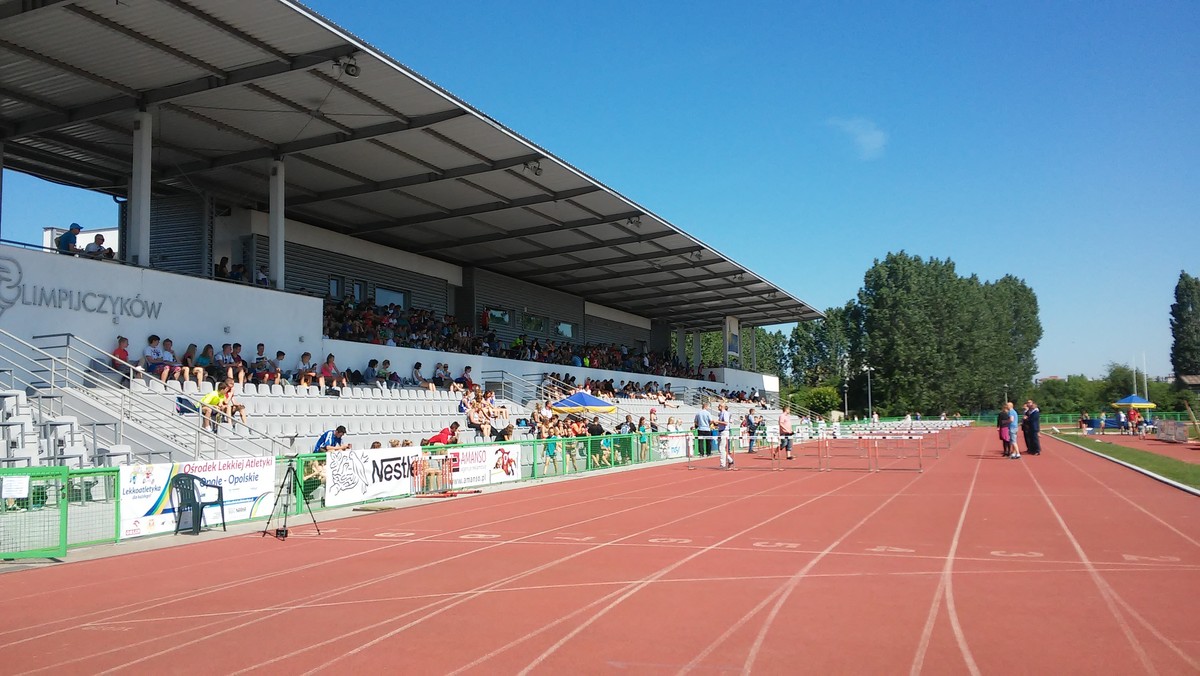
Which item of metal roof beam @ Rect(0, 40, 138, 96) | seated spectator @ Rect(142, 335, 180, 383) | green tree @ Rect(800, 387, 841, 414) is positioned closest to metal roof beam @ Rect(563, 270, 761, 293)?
seated spectator @ Rect(142, 335, 180, 383)

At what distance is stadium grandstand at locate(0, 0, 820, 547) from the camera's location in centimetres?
1680

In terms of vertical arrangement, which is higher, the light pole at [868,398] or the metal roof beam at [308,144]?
the metal roof beam at [308,144]

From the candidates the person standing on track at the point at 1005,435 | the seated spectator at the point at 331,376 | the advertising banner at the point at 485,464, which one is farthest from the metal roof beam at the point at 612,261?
the advertising banner at the point at 485,464

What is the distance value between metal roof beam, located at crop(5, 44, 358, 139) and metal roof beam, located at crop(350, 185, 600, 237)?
11.9m

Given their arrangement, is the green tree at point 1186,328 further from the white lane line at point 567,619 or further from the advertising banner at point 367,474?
the white lane line at point 567,619

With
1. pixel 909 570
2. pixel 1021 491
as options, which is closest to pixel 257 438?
pixel 909 570

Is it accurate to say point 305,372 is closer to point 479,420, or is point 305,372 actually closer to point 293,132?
point 479,420

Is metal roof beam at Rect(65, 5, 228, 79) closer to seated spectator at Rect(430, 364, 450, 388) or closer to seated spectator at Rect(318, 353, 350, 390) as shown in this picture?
seated spectator at Rect(318, 353, 350, 390)

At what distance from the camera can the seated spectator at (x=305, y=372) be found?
22931 mm

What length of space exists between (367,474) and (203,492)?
3.99 metres

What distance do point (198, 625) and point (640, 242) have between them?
31274mm

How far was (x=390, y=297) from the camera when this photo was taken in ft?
120

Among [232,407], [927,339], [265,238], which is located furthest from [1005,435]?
[927,339]

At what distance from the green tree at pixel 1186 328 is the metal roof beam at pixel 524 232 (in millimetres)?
91309
